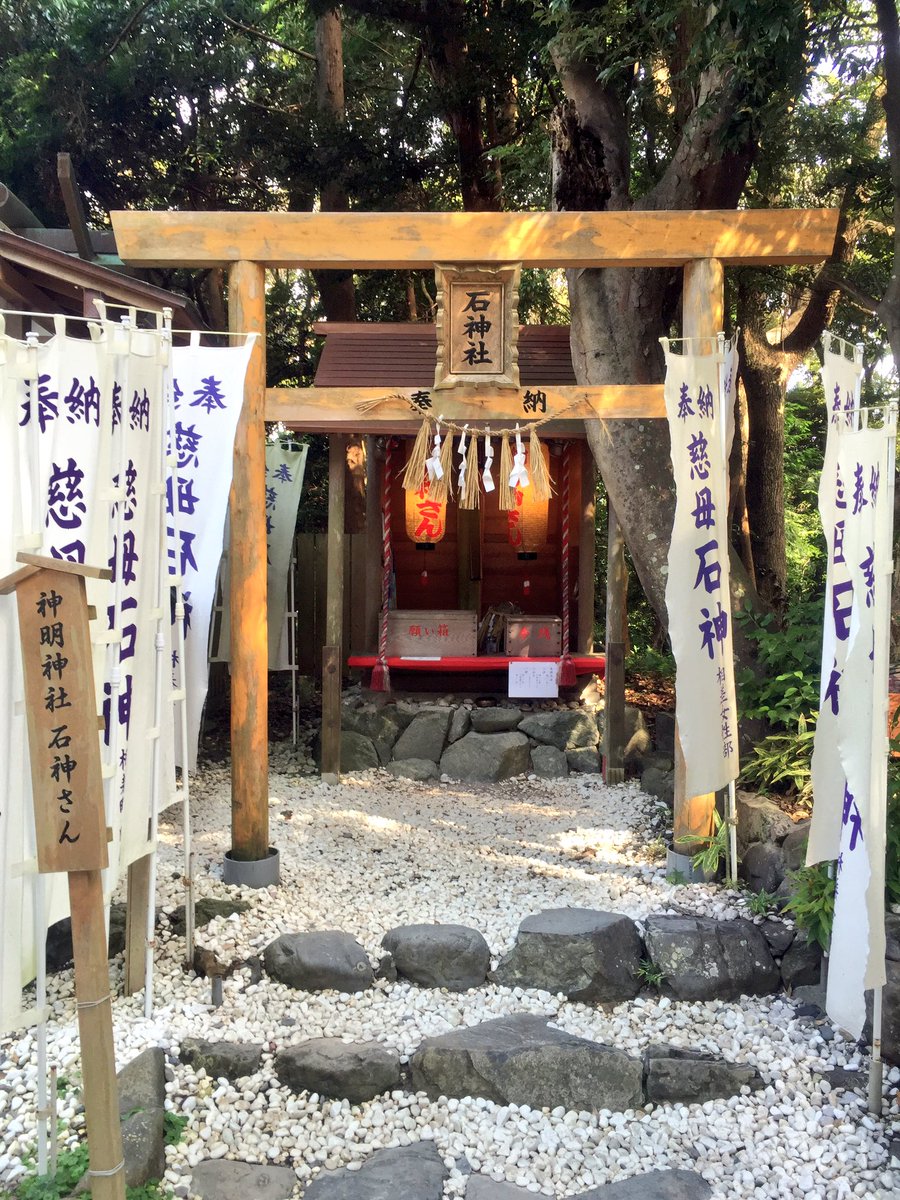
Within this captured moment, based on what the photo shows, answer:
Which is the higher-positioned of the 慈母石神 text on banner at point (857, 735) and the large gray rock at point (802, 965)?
the 慈母石神 text on banner at point (857, 735)

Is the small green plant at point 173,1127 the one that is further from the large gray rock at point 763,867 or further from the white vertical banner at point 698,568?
the large gray rock at point 763,867

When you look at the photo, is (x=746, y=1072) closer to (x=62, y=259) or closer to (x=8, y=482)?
(x=8, y=482)

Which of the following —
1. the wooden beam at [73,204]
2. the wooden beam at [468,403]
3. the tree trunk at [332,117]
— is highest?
the tree trunk at [332,117]

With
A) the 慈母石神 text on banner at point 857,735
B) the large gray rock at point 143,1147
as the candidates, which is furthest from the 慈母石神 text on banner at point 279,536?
the 慈母石神 text on banner at point 857,735

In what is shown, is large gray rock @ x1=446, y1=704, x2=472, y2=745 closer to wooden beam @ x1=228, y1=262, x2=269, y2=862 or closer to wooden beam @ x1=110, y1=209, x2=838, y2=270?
wooden beam @ x1=228, y1=262, x2=269, y2=862

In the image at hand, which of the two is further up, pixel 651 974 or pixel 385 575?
pixel 385 575

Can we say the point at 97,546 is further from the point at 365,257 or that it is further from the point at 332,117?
the point at 332,117

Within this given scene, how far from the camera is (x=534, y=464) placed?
6.14 metres

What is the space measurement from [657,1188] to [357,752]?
18.9ft

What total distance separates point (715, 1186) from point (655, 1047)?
2.41ft

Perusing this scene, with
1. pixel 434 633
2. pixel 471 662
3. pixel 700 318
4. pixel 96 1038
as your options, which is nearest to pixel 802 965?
pixel 96 1038

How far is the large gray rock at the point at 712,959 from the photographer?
15.6ft

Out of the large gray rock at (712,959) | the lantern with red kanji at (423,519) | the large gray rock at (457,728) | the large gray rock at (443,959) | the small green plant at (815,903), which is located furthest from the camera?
the lantern with red kanji at (423,519)

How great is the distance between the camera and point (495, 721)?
9125 millimetres
